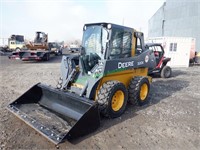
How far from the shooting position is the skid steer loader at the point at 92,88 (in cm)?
418

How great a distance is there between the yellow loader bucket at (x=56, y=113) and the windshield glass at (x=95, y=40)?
56.3 inches

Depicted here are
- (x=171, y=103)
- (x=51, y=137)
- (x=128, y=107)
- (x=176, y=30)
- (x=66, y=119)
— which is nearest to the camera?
(x=51, y=137)

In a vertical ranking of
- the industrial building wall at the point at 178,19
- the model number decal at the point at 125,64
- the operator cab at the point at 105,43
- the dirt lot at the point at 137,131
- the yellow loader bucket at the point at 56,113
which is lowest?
the dirt lot at the point at 137,131

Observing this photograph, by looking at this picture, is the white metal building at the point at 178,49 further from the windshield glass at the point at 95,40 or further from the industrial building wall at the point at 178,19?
the windshield glass at the point at 95,40

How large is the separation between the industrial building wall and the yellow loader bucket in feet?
67.7

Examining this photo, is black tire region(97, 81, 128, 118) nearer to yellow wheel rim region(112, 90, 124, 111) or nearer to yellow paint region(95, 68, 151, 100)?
yellow wheel rim region(112, 90, 124, 111)

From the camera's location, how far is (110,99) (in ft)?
15.0

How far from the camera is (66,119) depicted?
4.43 m

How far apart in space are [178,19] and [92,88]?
22982 millimetres

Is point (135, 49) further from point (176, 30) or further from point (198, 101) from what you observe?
point (176, 30)

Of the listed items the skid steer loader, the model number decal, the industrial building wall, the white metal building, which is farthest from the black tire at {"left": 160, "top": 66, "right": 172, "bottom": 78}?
the industrial building wall

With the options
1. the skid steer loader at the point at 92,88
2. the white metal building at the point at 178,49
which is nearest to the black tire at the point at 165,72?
the skid steer loader at the point at 92,88

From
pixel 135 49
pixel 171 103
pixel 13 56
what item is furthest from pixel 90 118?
pixel 13 56

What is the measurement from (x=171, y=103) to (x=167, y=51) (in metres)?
11.1
